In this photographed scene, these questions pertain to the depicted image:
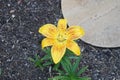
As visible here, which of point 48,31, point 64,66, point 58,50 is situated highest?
point 48,31

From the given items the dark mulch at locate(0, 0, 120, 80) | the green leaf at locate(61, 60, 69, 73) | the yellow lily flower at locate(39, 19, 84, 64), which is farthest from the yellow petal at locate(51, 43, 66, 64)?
the dark mulch at locate(0, 0, 120, 80)

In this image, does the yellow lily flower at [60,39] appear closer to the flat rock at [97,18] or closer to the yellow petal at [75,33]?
the yellow petal at [75,33]

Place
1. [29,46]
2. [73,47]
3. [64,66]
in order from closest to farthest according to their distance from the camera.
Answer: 1. [73,47]
2. [64,66]
3. [29,46]

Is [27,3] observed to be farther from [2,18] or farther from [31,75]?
[31,75]

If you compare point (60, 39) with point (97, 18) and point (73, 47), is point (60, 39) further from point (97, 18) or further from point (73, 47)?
point (97, 18)

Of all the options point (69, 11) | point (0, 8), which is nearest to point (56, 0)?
point (69, 11)

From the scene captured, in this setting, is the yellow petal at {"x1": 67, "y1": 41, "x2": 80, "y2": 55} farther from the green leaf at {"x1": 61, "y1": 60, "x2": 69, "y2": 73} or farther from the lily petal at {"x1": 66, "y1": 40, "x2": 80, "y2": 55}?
the green leaf at {"x1": 61, "y1": 60, "x2": 69, "y2": 73}

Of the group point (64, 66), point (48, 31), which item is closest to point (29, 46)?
point (64, 66)

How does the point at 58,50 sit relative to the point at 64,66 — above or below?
above
